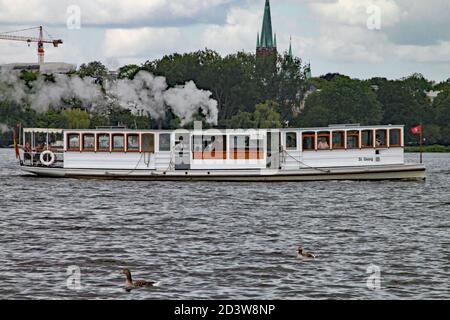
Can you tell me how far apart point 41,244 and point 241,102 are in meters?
132

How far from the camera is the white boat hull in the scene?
64812mm

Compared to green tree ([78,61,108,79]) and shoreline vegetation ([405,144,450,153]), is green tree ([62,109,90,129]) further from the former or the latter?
shoreline vegetation ([405,144,450,153])

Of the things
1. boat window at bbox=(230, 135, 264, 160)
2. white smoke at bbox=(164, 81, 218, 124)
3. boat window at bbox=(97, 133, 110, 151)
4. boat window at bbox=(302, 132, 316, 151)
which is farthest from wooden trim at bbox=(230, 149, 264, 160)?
white smoke at bbox=(164, 81, 218, 124)

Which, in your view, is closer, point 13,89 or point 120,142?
point 120,142

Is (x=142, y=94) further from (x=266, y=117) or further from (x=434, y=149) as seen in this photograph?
(x=434, y=149)

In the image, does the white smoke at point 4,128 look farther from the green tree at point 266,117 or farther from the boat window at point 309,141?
the boat window at point 309,141

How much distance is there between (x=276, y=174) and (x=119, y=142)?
10.0 m

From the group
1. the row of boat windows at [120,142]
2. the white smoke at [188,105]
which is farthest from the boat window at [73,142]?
the white smoke at [188,105]

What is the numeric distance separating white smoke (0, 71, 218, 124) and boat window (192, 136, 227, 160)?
109 ft

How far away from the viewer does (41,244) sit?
123 ft

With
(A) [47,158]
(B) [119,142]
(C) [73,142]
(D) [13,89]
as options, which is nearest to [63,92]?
(D) [13,89]

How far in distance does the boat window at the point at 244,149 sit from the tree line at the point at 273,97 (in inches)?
3086

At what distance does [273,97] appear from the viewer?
7101 inches

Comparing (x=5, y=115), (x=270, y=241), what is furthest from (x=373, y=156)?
(x=5, y=115)
